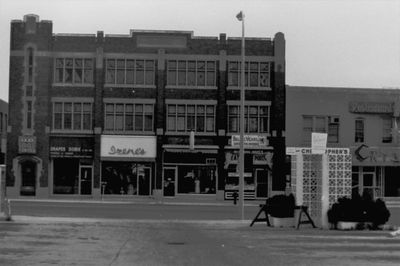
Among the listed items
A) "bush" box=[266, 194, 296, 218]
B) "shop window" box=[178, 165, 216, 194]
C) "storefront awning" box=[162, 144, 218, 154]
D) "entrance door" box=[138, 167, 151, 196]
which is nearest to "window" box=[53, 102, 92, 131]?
"entrance door" box=[138, 167, 151, 196]

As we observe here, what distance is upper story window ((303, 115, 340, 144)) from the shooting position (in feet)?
168

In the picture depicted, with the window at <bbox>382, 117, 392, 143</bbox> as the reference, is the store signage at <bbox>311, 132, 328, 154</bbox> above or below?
below

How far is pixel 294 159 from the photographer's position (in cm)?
2520

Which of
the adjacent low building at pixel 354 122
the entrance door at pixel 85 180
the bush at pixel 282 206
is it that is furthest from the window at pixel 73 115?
the bush at pixel 282 206

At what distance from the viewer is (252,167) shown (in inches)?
2015

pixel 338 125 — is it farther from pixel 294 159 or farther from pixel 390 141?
pixel 294 159

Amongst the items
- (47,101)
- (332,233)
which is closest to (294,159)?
(332,233)

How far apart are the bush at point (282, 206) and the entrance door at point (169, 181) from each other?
2677 cm

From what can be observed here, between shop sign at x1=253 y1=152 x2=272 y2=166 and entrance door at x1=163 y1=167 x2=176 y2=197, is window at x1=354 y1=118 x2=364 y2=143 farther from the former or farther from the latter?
entrance door at x1=163 y1=167 x2=176 y2=197

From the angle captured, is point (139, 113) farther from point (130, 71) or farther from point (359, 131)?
point (359, 131)

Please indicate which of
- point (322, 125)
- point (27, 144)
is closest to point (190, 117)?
point (322, 125)

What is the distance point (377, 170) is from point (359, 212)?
2978 centimetres

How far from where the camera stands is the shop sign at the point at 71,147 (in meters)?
50.3

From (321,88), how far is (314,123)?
2829 mm
